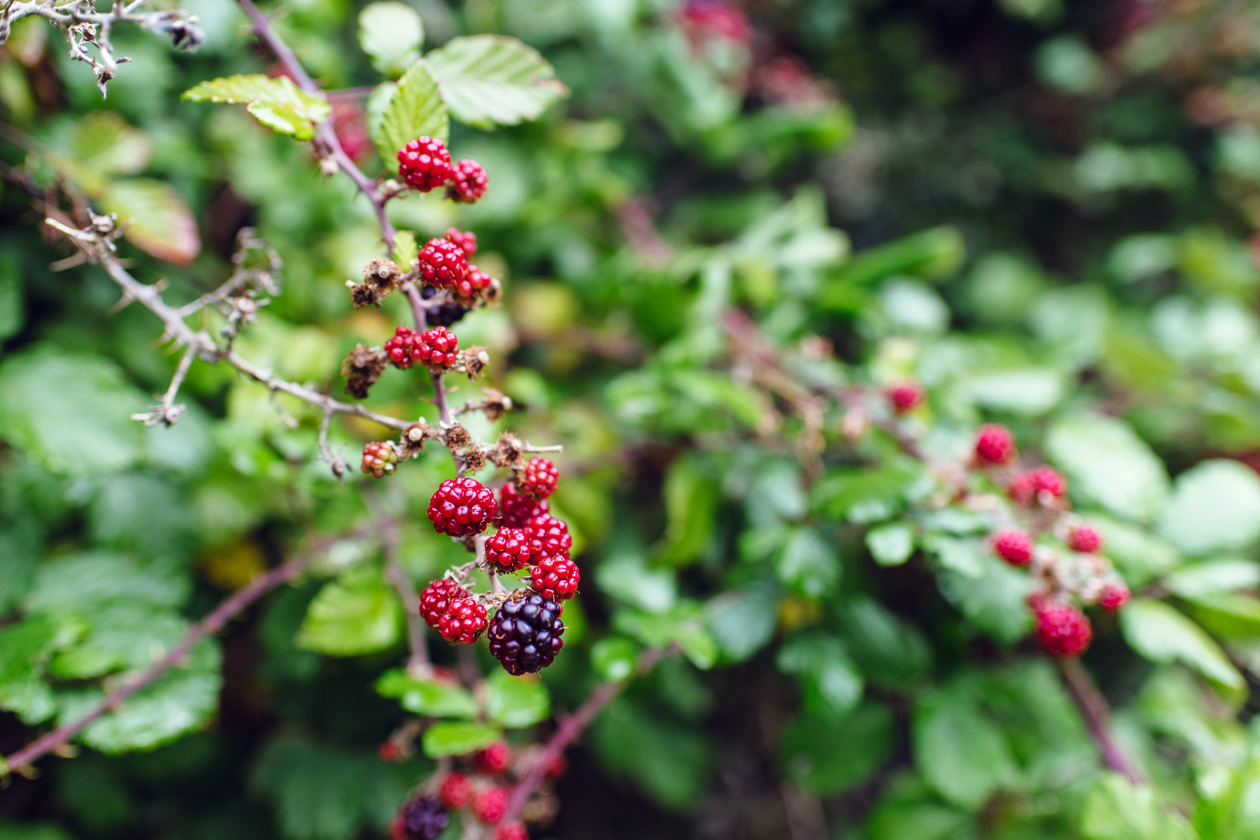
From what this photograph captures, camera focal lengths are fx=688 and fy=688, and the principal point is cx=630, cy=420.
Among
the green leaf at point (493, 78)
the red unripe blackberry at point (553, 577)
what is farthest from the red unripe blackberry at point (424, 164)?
the red unripe blackberry at point (553, 577)

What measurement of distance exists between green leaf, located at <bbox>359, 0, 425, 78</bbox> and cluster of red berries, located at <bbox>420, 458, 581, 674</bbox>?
715mm

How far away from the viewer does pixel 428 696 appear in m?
1.15

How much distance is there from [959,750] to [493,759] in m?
1.04

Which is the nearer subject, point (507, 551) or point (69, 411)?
point (507, 551)

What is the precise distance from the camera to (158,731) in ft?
3.82

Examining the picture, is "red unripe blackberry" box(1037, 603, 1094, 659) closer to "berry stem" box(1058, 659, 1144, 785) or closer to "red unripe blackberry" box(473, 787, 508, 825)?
"berry stem" box(1058, 659, 1144, 785)

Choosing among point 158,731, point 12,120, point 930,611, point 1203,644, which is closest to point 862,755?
point 930,611

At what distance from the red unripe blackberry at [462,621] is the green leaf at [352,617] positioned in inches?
22.4

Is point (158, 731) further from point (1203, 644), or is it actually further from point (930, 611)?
point (1203, 644)

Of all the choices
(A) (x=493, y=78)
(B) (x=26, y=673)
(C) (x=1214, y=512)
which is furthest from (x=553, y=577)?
(C) (x=1214, y=512)

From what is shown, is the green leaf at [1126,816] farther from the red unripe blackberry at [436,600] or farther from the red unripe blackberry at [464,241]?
the red unripe blackberry at [464,241]

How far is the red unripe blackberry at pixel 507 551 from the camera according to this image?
0.78 m

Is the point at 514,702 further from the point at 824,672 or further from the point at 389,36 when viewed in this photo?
the point at 389,36

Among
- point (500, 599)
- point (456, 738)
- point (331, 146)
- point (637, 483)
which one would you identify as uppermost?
point (331, 146)
